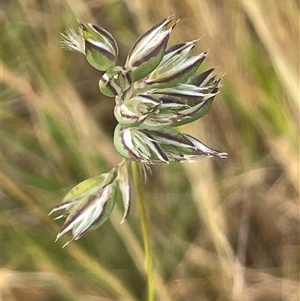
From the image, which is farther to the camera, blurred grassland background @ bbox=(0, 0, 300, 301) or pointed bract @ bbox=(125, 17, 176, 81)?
blurred grassland background @ bbox=(0, 0, 300, 301)

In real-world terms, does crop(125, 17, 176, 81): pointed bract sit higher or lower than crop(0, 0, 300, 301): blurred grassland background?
higher

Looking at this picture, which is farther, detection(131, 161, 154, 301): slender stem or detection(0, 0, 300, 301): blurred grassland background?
detection(0, 0, 300, 301): blurred grassland background

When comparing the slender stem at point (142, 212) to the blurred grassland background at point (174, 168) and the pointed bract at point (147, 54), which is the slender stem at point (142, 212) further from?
the blurred grassland background at point (174, 168)

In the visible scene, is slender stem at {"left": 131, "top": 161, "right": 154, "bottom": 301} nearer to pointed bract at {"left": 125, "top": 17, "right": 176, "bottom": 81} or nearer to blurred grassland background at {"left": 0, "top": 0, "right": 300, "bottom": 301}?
pointed bract at {"left": 125, "top": 17, "right": 176, "bottom": 81}

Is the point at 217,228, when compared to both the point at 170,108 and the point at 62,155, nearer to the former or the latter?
the point at 62,155

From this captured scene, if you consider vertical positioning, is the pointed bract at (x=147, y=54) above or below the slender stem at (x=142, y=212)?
above

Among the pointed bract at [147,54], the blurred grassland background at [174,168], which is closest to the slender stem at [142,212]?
the pointed bract at [147,54]

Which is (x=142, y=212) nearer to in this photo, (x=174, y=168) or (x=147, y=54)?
(x=147, y=54)

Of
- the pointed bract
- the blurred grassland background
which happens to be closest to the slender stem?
the pointed bract

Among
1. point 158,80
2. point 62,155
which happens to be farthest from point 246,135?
point 158,80

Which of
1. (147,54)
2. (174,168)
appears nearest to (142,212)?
(147,54)
